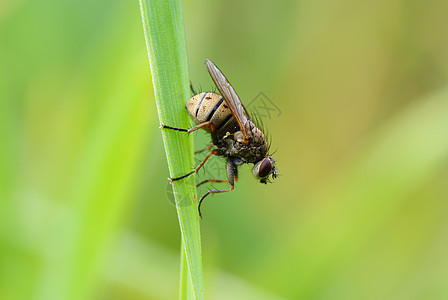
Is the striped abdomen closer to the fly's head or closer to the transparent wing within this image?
the transparent wing

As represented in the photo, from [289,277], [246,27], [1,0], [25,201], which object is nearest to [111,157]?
[25,201]

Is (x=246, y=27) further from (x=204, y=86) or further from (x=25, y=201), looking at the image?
(x=25, y=201)

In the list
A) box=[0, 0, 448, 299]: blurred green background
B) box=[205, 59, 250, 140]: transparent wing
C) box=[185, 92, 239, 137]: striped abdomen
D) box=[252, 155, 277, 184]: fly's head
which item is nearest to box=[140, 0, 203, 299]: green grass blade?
box=[0, 0, 448, 299]: blurred green background

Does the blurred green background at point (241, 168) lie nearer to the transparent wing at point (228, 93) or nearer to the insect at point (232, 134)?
the insect at point (232, 134)

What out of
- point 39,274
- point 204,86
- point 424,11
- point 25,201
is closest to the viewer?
point 39,274

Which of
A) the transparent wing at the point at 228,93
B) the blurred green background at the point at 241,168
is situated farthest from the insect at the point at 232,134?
the blurred green background at the point at 241,168

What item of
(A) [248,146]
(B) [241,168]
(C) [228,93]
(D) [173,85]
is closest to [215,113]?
(C) [228,93]
